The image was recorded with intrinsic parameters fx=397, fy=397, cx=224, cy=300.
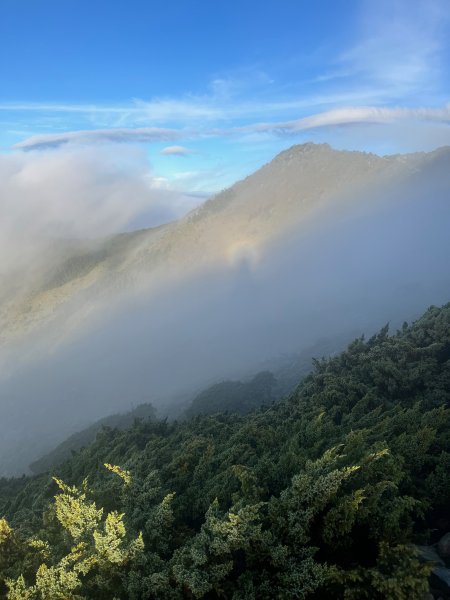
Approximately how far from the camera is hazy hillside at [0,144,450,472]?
10681 cm

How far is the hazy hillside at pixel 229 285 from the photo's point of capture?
106812mm

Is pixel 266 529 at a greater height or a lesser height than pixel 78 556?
lesser

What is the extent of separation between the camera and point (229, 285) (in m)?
158

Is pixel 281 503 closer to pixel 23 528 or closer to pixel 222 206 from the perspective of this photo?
pixel 23 528

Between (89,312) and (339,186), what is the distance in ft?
400

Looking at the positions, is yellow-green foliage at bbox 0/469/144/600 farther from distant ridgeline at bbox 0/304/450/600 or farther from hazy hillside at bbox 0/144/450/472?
hazy hillside at bbox 0/144/450/472

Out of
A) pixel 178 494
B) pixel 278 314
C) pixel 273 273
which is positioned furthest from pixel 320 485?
pixel 273 273

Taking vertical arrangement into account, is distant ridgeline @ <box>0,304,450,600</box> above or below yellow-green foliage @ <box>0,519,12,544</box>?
below

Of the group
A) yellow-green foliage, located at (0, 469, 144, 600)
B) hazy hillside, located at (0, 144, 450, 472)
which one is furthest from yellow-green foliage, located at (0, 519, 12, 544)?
hazy hillside, located at (0, 144, 450, 472)

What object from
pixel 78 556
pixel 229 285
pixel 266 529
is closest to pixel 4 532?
pixel 78 556

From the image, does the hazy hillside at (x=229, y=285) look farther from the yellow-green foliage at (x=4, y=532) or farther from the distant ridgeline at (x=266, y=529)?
the yellow-green foliage at (x=4, y=532)

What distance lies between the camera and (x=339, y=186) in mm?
167125

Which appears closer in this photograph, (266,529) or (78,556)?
(78,556)

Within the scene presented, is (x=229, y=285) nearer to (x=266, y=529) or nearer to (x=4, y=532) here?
(x=4, y=532)
